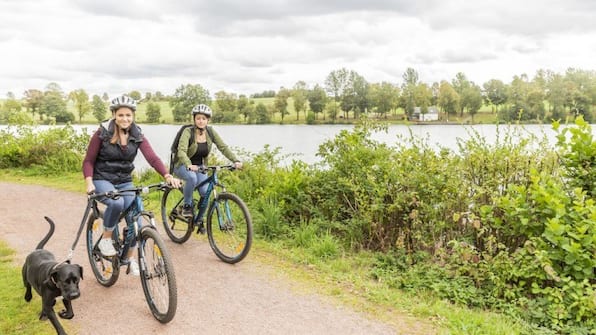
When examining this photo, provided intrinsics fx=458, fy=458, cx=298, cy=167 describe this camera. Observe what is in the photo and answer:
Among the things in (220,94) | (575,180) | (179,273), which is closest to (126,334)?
(179,273)

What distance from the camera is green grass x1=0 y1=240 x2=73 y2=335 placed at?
416 centimetres

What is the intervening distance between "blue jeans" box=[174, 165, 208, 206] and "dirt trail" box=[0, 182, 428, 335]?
2.64 feet

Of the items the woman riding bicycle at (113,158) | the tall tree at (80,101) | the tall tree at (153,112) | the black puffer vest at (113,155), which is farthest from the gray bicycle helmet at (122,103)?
the tall tree at (153,112)

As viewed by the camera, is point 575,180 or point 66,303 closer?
point 66,303

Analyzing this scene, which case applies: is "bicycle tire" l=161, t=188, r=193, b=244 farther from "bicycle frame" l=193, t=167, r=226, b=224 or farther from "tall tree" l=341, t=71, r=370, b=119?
"tall tree" l=341, t=71, r=370, b=119

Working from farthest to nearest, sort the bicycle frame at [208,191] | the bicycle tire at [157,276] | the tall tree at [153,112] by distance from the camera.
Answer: the tall tree at [153,112], the bicycle frame at [208,191], the bicycle tire at [157,276]

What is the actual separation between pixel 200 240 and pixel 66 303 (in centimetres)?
316

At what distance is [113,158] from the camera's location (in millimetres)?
4723

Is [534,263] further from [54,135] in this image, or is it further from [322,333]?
[54,135]

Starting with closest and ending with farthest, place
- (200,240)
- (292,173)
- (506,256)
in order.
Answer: (506,256), (200,240), (292,173)

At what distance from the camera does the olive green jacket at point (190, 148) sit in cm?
613

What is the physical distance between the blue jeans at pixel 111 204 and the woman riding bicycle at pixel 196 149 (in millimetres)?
1554

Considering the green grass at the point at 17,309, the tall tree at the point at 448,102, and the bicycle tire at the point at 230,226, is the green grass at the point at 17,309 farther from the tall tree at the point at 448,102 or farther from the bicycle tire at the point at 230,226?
the tall tree at the point at 448,102

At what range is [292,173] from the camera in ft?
25.7
